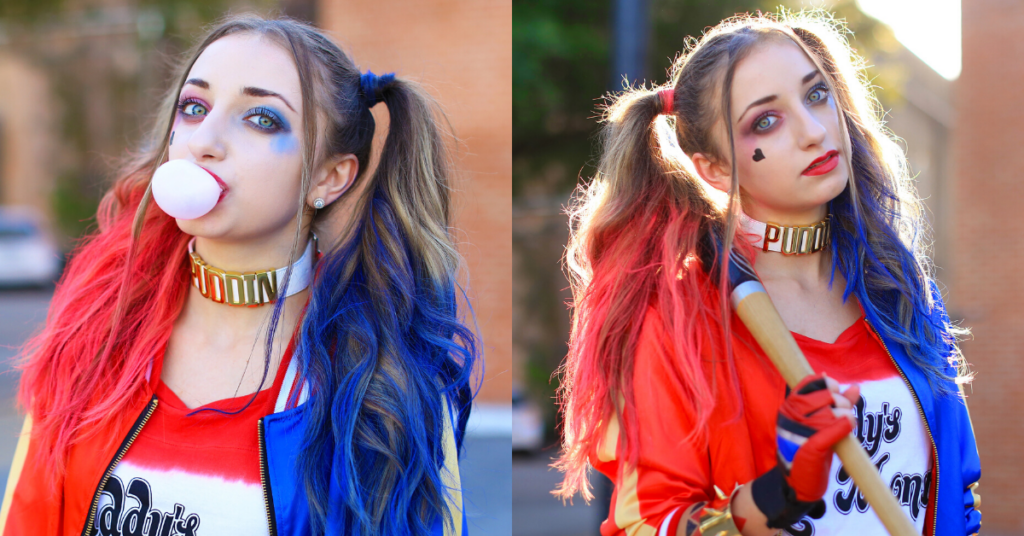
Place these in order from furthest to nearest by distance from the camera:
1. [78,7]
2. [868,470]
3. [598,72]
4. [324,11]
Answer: [78,7] < [324,11] < [598,72] < [868,470]

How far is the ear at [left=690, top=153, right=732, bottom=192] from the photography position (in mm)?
2117

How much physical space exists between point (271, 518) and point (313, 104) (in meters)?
1.09

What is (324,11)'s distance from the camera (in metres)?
9.16

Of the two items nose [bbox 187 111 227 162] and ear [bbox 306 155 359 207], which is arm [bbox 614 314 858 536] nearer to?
ear [bbox 306 155 359 207]

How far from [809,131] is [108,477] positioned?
193cm

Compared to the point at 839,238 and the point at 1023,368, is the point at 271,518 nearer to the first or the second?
the point at 839,238

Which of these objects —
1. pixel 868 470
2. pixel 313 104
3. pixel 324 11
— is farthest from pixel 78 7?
pixel 868 470

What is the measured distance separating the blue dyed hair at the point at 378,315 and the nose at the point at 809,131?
1.03 m

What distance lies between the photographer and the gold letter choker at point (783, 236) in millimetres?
2098

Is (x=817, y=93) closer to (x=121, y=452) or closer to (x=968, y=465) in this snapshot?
(x=968, y=465)

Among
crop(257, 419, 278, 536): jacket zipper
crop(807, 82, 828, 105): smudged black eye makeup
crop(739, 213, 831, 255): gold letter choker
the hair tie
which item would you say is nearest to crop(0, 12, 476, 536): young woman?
crop(257, 419, 278, 536): jacket zipper

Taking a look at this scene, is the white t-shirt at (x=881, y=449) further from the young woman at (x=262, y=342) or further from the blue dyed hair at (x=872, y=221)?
the young woman at (x=262, y=342)

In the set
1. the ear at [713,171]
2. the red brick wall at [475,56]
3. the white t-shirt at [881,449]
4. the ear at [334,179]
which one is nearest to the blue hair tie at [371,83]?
the ear at [334,179]

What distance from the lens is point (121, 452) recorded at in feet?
6.58
